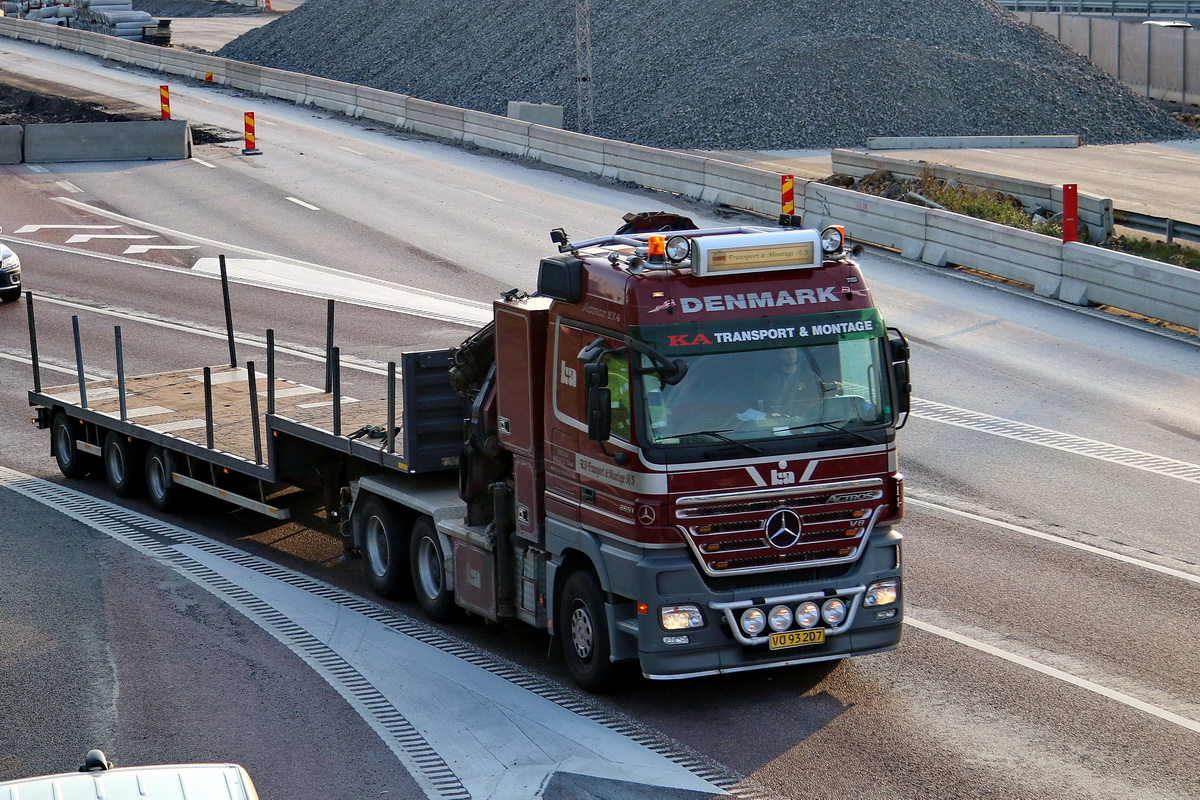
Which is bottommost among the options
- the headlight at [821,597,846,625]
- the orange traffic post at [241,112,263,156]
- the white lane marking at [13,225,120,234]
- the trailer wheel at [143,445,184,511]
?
the trailer wheel at [143,445,184,511]

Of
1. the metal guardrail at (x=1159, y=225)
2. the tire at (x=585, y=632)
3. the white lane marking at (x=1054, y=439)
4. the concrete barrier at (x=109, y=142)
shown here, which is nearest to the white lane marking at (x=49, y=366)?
the white lane marking at (x=1054, y=439)

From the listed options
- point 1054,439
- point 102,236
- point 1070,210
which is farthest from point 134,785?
point 102,236

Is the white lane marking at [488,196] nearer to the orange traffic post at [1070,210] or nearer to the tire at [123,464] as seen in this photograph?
the orange traffic post at [1070,210]

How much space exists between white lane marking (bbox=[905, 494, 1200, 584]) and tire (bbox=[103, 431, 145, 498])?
7746 mm

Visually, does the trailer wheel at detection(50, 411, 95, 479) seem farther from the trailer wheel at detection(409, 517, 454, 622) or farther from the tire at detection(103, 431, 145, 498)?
the trailer wheel at detection(409, 517, 454, 622)

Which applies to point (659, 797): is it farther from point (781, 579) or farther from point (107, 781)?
point (107, 781)

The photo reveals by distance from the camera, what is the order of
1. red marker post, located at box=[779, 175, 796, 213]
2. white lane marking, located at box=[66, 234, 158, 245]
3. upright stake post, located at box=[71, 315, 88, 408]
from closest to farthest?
1. upright stake post, located at box=[71, 315, 88, 408]
2. red marker post, located at box=[779, 175, 796, 213]
3. white lane marking, located at box=[66, 234, 158, 245]

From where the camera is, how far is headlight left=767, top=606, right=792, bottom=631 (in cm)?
909

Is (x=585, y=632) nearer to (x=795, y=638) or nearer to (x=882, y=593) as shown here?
(x=795, y=638)

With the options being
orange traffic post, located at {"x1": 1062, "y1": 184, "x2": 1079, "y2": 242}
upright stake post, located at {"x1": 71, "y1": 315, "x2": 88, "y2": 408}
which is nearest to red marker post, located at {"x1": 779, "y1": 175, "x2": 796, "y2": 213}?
orange traffic post, located at {"x1": 1062, "y1": 184, "x2": 1079, "y2": 242}

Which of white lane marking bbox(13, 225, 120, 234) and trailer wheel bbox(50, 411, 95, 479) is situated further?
white lane marking bbox(13, 225, 120, 234)

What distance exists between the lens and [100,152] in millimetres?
37562

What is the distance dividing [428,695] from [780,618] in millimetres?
2455

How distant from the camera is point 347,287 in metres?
25.0
